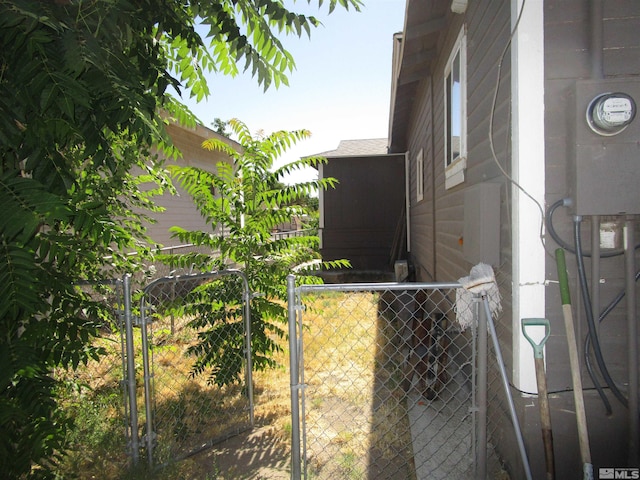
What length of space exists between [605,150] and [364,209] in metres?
9.76

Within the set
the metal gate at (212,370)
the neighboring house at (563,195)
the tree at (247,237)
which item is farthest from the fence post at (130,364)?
the neighboring house at (563,195)

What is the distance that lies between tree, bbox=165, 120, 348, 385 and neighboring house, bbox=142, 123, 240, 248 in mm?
4591

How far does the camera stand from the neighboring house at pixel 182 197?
27.7ft

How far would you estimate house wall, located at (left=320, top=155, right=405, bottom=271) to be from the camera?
11570mm

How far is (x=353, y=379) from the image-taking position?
4.39m

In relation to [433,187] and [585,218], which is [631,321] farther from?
[433,187]

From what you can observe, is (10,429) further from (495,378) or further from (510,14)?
(510,14)

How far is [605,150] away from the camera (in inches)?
76.7

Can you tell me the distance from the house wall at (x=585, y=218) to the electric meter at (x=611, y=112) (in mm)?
155

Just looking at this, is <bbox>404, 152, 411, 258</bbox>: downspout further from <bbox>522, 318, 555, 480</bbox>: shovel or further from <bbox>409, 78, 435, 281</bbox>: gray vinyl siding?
<bbox>522, 318, 555, 480</bbox>: shovel

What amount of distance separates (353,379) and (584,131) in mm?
3278

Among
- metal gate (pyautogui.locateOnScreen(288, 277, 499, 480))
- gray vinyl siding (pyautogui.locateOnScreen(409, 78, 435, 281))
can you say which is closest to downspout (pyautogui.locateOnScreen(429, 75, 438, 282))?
gray vinyl siding (pyautogui.locateOnScreen(409, 78, 435, 281))

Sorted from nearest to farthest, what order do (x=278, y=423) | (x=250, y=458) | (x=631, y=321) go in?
(x=631, y=321)
(x=250, y=458)
(x=278, y=423)

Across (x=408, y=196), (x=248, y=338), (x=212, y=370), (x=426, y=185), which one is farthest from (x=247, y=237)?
(x=408, y=196)
